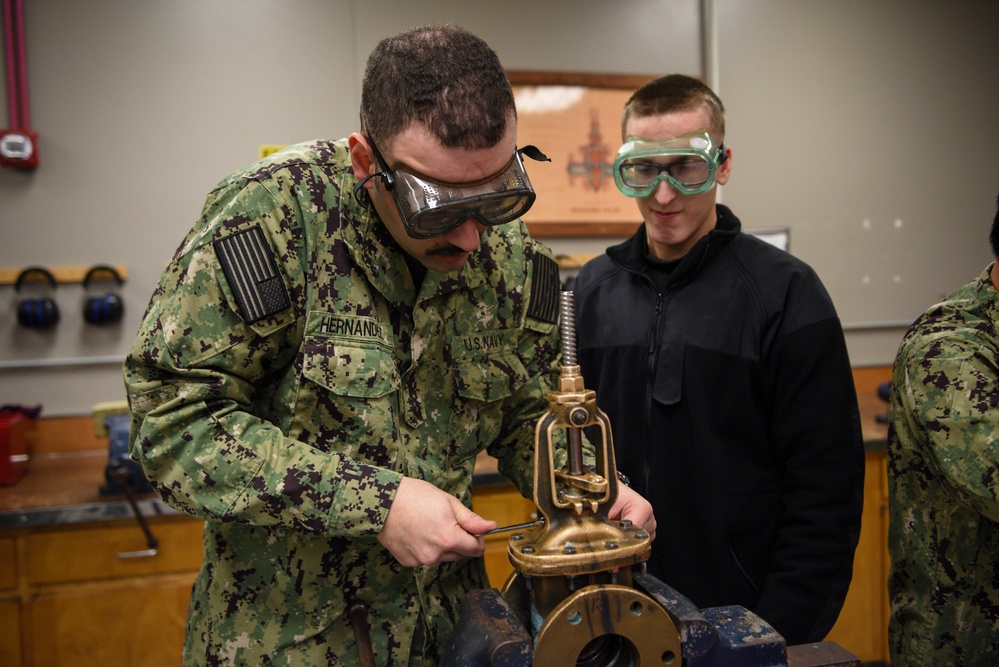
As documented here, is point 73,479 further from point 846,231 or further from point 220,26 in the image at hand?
point 846,231

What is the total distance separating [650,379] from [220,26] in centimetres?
218

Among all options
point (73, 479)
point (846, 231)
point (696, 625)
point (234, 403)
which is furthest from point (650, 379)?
point (846, 231)

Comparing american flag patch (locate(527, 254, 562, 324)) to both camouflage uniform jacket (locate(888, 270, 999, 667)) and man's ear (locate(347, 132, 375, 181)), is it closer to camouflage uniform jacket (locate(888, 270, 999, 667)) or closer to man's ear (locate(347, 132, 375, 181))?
man's ear (locate(347, 132, 375, 181))

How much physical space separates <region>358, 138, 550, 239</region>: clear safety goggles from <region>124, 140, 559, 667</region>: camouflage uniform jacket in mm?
164

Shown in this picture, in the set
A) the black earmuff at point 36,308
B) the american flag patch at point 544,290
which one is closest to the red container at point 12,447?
the black earmuff at point 36,308

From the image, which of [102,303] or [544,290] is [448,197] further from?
[102,303]

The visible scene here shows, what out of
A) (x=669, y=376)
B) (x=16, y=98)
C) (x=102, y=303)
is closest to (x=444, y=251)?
(x=669, y=376)

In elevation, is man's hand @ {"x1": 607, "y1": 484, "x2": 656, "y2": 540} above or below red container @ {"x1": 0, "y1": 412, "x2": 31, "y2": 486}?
above

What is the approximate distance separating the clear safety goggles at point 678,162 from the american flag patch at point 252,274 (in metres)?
0.91

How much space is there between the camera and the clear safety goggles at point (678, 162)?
5.90 ft

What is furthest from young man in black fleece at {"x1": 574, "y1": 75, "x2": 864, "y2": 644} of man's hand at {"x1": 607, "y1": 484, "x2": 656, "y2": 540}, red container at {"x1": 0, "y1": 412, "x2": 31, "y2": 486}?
red container at {"x1": 0, "y1": 412, "x2": 31, "y2": 486}

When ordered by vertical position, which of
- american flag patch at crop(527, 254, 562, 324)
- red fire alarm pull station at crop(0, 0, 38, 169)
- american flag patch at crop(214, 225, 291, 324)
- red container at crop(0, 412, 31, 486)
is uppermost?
red fire alarm pull station at crop(0, 0, 38, 169)

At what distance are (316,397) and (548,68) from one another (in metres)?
2.38

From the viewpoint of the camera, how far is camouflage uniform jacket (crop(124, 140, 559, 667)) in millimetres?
1138
